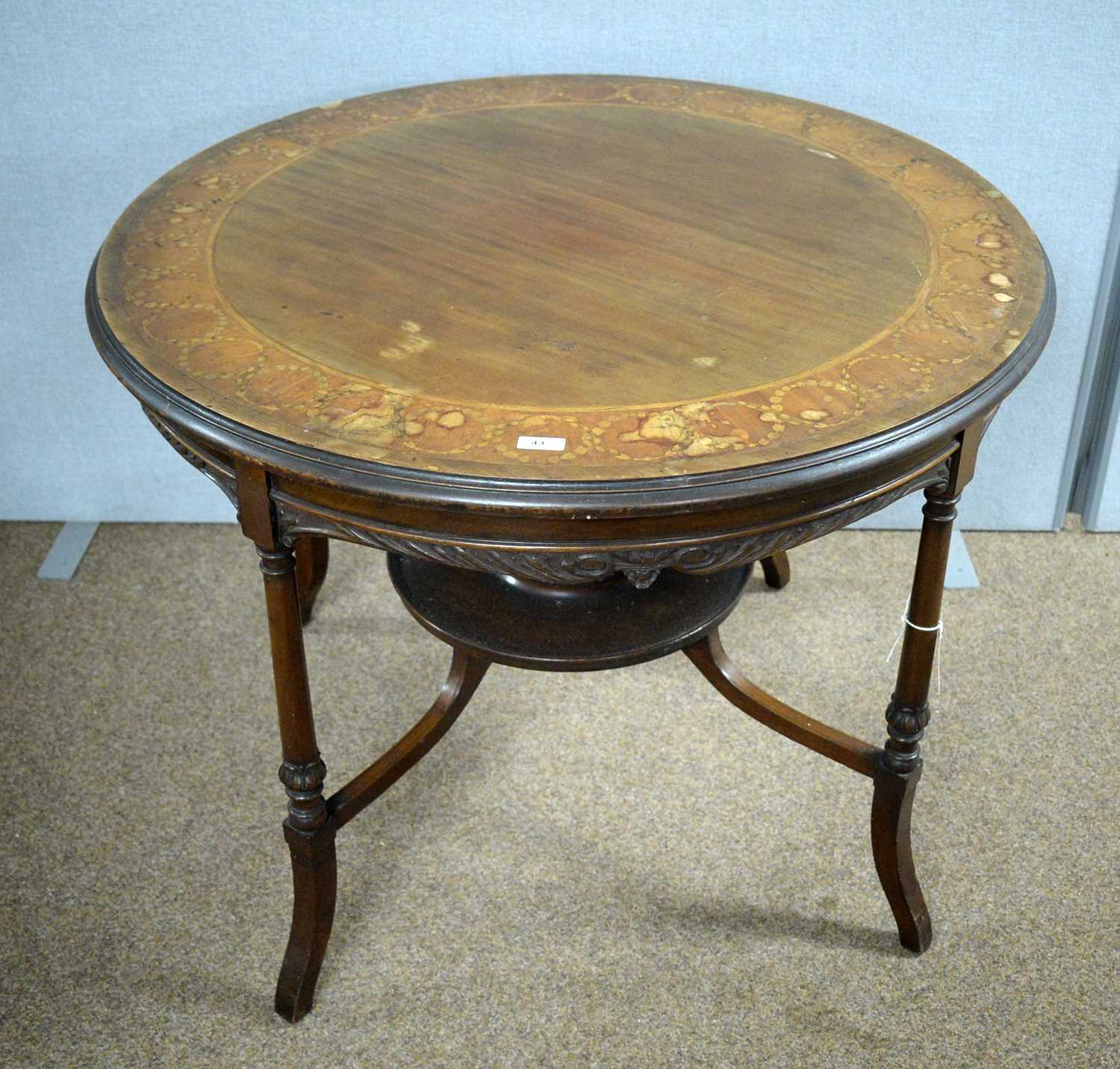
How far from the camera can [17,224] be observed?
2154 mm

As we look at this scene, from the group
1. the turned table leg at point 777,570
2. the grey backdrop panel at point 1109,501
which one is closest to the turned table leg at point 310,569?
the turned table leg at point 777,570

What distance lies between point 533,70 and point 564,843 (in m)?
1.18

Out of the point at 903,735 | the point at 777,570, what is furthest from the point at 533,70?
the point at 903,735

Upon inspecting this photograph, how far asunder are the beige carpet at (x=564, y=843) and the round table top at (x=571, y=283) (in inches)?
31.2

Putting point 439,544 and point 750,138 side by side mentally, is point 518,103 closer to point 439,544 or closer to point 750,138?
point 750,138

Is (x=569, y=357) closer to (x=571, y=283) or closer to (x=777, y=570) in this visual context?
(x=571, y=283)

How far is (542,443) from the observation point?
115 cm

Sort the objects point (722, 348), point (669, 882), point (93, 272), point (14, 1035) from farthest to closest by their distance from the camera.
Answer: point (669, 882)
point (14, 1035)
point (93, 272)
point (722, 348)

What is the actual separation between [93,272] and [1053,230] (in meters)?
1.49

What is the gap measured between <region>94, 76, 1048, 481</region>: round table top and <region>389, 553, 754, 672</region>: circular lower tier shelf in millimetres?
397

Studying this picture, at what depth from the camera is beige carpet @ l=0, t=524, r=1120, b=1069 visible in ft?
5.18

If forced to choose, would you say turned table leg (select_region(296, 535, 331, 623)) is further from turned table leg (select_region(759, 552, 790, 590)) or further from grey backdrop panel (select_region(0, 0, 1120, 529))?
turned table leg (select_region(759, 552, 790, 590))

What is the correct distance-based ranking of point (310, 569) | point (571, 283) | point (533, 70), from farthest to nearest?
point (310, 569) < point (533, 70) < point (571, 283)

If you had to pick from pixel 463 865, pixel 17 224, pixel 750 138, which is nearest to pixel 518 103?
pixel 750 138
